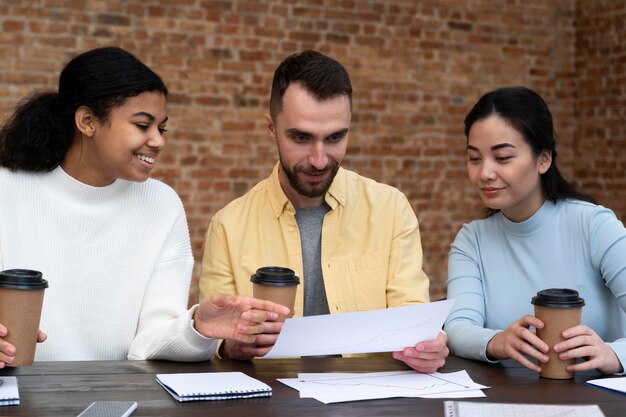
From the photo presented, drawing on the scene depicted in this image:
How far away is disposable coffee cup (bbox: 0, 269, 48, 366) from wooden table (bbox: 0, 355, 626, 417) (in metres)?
0.09

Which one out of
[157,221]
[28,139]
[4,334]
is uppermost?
[28,139]

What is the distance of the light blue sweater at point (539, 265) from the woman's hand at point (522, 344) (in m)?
0.28

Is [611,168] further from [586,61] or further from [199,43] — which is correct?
[199,43]

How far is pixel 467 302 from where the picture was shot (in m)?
2.67

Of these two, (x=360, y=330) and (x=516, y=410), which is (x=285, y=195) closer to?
(x=360, y=330)

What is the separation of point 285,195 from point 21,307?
1110mm

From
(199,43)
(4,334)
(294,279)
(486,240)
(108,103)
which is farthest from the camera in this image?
(199,43)

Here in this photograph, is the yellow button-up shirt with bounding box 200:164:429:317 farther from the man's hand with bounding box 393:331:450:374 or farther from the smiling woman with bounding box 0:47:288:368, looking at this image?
the man's hand with bounding box 393:331:450:374

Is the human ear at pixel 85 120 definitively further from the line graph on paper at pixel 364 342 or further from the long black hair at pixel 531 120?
the long black hair at pixel 531 120

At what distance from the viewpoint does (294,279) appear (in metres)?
2.06

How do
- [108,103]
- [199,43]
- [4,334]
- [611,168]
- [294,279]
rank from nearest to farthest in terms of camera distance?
[4,334]
[294,279]
[108,103]
[199,43]
[611,168]

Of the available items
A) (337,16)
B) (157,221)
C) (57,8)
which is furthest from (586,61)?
(157,221)

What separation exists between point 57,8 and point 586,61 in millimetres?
3860

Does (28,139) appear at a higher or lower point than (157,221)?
higher
